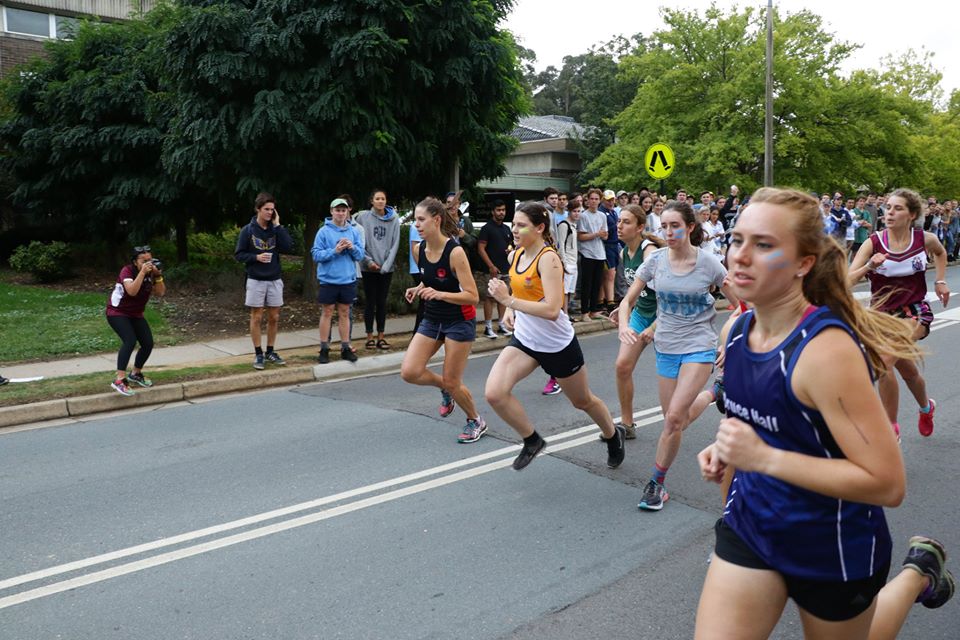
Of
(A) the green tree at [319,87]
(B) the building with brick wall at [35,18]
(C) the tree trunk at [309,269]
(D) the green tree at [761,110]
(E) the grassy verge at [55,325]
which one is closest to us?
(E) the grassy verge at [55,325]

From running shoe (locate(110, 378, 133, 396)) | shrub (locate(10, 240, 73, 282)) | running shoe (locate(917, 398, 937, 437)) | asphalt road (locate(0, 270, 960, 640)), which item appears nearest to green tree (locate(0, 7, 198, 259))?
shrub (locate(10, 240, 73, 282))

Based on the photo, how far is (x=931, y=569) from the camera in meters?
2.91

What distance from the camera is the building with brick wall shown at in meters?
24.5

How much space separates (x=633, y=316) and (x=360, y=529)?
2708 mm

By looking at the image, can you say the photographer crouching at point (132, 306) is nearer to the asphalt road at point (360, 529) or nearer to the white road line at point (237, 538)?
the asphalt road at point (360, 529)

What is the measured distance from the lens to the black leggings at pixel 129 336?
830cm

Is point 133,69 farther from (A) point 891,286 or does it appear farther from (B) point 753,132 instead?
(B) point 753,132

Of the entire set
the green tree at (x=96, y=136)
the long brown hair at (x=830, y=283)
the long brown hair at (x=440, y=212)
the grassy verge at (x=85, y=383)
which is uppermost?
the green tree at (x=96, y=136)

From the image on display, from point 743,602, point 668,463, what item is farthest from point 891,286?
point 743,602

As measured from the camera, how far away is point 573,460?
616 cm

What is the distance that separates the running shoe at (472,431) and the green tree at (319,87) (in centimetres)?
635

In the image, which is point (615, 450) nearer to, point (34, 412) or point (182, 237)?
point (34, 412)

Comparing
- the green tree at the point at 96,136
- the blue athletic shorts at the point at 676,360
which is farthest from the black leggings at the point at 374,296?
the blue athletic shorts at the point at 676,360

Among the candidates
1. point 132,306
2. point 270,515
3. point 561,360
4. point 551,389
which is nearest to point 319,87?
point 132,306
